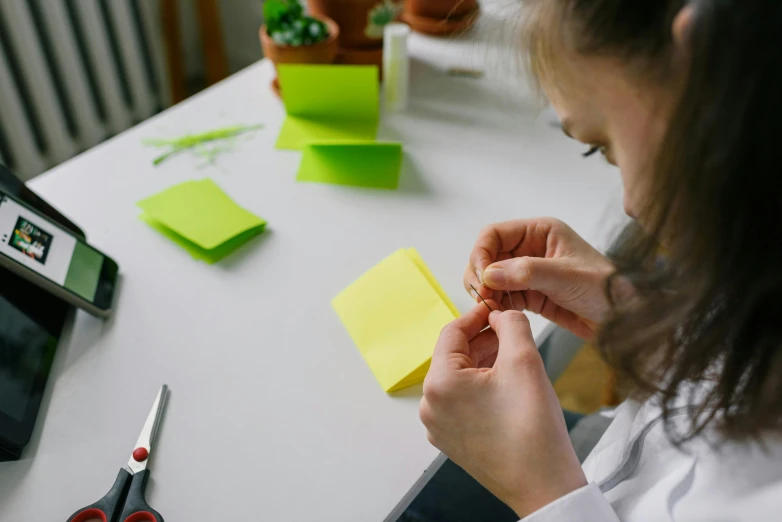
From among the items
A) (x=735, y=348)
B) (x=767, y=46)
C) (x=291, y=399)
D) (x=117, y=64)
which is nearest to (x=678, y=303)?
(x=735, y=348)

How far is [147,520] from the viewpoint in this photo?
512mm

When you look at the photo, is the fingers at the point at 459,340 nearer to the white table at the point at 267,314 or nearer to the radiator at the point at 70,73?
the white table at the point at 267,314

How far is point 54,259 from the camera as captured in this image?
2.12 feet

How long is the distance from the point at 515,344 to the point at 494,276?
10 centimetres

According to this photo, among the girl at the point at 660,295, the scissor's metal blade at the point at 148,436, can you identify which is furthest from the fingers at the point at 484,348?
the scissor's metal blade at the point at 148,436

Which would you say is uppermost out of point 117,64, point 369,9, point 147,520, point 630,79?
point 630,79

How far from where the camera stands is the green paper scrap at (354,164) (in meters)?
0.86

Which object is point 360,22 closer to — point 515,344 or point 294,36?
point 294,36

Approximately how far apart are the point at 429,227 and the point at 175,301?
1.06 ft

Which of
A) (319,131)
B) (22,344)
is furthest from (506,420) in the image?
(319,131)

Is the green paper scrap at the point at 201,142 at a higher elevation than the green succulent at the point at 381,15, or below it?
below

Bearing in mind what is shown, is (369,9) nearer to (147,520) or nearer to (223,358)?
(223,358)

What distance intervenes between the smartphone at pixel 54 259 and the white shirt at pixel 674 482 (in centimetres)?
50

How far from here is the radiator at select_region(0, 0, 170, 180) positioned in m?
1.46
